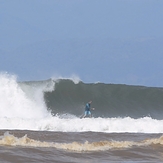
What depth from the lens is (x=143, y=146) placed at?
10.7 meters

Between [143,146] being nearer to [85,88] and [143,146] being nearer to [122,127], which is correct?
[122,127]

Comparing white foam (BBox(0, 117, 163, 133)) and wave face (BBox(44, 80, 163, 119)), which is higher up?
wave face (BBox(44, 80, 163, 119))

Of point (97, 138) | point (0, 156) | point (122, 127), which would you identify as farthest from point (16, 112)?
point (0, 156)

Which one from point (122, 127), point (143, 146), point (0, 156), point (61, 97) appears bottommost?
point (0, 156)

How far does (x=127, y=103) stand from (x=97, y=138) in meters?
15.9

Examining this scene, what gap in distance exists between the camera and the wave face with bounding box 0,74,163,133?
1797cm

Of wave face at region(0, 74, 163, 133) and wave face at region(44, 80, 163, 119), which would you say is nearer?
wave face at region(0, 74, 163, 133)

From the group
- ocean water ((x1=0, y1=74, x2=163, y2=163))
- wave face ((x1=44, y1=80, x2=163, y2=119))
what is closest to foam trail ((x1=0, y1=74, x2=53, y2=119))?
ocean water ((x1=0, y1=74, x2=163, y2=163))

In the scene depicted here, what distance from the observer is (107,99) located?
28.7m

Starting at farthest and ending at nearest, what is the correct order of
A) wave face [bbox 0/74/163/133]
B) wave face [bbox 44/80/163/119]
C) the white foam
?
wave face [bbox 44/80/163/119] < wave face [bbox 0/74/163/133] < the white foam

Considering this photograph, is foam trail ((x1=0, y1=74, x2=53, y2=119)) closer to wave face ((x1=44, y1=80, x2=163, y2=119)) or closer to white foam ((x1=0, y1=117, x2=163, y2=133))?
wave face ((x1=44, y1=80, x2=163, y2=119))

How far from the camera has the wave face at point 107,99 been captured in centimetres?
2630

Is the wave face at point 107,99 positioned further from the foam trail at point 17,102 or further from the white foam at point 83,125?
the white foam at point 83,125

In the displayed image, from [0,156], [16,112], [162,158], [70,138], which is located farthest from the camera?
[16,112]
